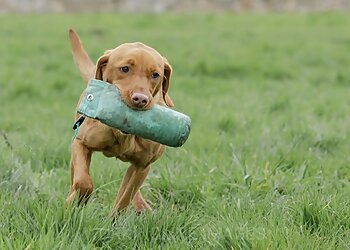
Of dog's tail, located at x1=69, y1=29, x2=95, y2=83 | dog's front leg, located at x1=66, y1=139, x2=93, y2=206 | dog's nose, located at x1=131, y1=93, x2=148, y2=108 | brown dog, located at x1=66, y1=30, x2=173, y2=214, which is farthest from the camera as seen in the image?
dog's tail, located at x1=69, y1=29, x2=95, y2=83

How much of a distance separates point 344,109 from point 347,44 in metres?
5.97

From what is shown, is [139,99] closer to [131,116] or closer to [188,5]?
[131,116]

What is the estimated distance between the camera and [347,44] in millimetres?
13742

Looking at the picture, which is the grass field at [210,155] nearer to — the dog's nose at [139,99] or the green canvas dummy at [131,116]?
the green canvas dummy at [131,116]

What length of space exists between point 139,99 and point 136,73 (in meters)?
0.17

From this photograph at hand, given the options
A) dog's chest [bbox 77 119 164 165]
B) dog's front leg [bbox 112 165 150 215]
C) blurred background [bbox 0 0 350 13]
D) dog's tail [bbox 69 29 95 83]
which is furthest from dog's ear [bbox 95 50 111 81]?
blurred background [bbox 0 0 350 13]

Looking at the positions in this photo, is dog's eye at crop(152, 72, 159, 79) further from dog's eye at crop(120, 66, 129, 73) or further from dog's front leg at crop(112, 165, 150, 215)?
dog's front leg at crop(112, 165, 150, 215)

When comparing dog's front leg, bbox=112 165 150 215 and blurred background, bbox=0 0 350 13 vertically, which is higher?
dog's front leg, bbox=112 165 150 215

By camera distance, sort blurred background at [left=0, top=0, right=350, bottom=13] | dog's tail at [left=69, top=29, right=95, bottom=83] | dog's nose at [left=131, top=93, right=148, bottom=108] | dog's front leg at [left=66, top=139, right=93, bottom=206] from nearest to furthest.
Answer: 1. dog's nose at [left=131, top=93, right=148, bottom=108]
2. dog's front leg at [left=66, top=139, right=93, bottom=206]
3. dog's tail at [left=69, top=29, right=95, bottom=83]
4. blurred background at [left=0, top=0, right=350, bottom=13]

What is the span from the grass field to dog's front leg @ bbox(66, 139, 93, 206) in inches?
3.3

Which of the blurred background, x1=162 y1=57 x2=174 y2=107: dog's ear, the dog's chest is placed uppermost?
x1=162 y1=57 x2=174 y2=107: dog's ear

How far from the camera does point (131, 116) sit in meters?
3.56

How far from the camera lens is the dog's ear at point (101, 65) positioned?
373 centimetres

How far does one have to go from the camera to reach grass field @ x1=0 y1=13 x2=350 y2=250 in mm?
3482
